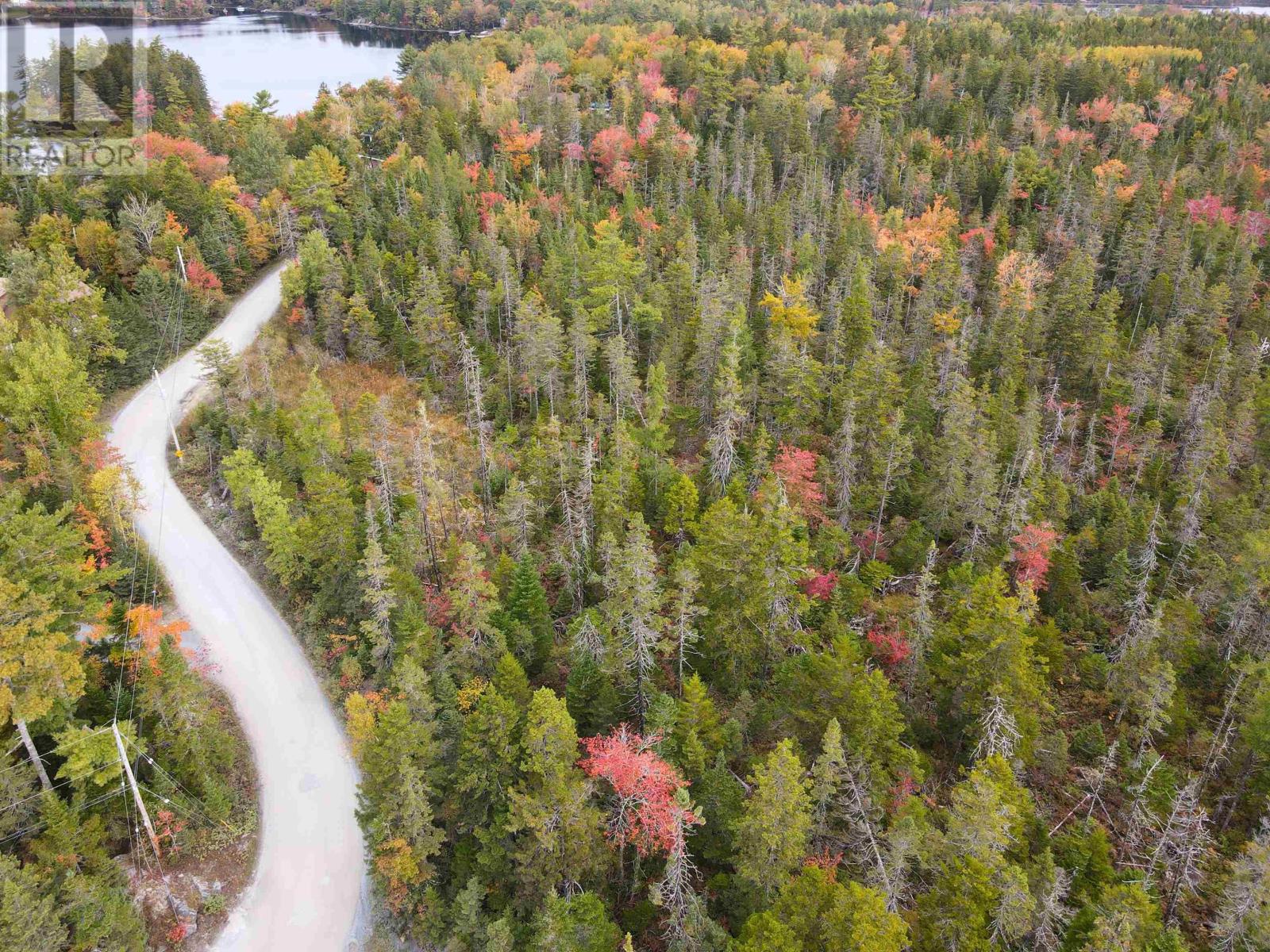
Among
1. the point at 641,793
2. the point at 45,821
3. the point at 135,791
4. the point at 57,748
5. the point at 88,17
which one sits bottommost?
the point at 45,821

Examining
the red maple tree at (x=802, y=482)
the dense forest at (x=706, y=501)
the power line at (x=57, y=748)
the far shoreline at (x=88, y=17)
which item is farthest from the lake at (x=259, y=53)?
the red maple tree at (x=802, y=482)

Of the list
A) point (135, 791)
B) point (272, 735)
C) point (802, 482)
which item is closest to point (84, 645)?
point (135, 791)

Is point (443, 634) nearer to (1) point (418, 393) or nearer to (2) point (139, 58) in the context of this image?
(1) point (418, 393)

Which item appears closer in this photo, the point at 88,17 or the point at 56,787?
the point at 56,787

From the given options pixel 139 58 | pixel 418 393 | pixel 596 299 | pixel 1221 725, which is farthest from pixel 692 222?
pixel 139 58

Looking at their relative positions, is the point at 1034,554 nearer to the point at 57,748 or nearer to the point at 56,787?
the point at 57,748

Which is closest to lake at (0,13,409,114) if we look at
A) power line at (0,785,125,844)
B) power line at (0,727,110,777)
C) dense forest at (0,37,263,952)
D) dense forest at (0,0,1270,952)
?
dense forest at (0,0,1270,952)

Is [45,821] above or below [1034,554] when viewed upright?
below

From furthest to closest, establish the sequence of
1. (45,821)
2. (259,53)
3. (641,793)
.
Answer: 1. (259,53)
2. (641,793)
3. (45,821)
